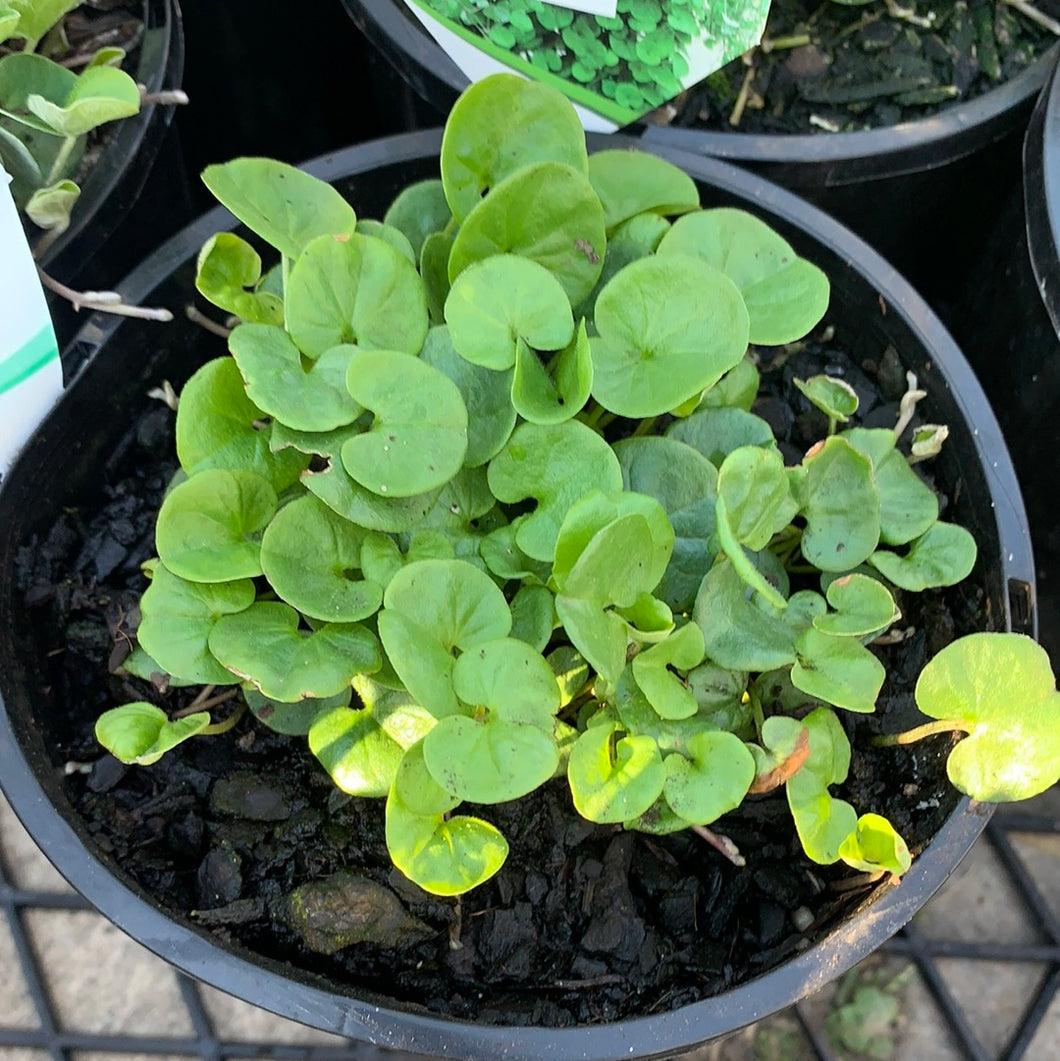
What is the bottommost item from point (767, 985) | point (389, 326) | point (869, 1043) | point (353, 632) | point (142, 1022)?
point (869, 1043)

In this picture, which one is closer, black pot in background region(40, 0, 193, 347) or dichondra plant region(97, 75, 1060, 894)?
dichondra plant region(97, 75, 1060, 894)

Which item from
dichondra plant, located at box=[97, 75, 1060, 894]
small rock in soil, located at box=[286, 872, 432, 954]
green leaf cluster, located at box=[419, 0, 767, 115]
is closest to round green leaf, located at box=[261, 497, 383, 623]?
dichondra plant, located at box=[97, 75, 1060, 894]

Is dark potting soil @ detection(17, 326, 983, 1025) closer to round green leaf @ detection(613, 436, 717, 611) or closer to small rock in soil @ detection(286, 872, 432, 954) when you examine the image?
small rock in soil @ detection(286, 872, 432, 954)

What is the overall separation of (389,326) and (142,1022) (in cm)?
81

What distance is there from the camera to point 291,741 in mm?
827

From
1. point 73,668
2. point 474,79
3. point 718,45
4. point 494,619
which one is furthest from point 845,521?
point 73,668

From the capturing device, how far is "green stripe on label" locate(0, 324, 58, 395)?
29.6 inches

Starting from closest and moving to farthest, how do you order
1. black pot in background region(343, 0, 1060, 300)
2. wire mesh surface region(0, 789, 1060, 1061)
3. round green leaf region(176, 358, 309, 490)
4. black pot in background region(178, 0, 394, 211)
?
round green leaf region(176, 358, 309, 490) < black pot in background region(343, 0, 1060, 300) < wire mesh surface region(0, 789, 1060, 1061) < black pot in background region(178, 0, 394, 211)

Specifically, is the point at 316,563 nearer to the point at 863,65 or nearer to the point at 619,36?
the point at 619,36

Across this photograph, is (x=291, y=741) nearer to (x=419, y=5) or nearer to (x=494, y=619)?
(x=494, y=619)

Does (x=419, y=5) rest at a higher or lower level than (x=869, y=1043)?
higher

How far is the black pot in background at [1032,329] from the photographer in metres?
0.88

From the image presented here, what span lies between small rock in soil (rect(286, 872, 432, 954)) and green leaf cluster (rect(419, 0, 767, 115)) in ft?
2.12

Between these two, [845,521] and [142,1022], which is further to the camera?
[142,1022]
